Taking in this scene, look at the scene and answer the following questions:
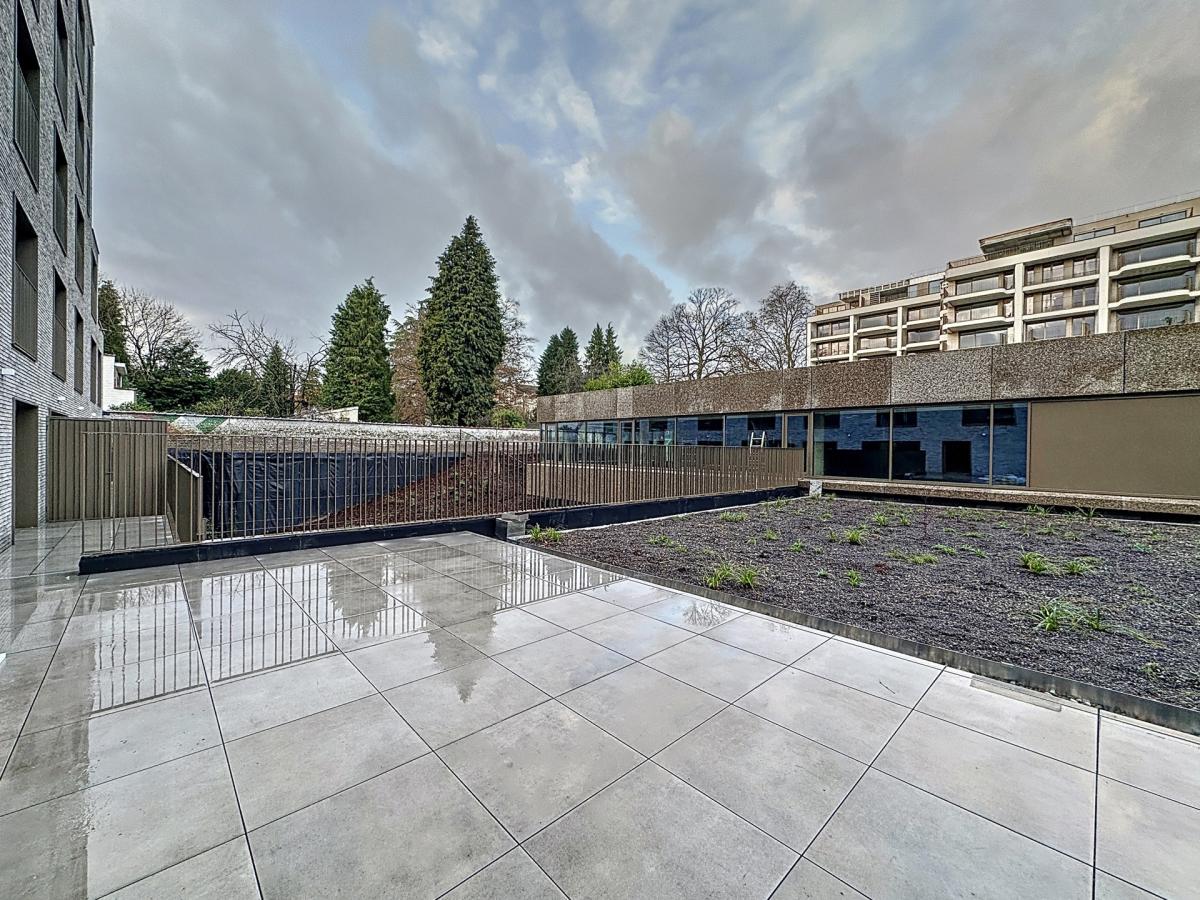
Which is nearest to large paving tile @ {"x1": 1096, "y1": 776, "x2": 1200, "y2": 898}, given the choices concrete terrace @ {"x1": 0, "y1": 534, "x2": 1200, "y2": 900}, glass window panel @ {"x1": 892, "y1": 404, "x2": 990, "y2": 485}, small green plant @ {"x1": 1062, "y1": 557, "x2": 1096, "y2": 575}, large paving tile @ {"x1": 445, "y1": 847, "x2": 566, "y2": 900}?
concrete terrace @ {"x1": 0, "y1": 534, "x2": 1200, "y2": 900}

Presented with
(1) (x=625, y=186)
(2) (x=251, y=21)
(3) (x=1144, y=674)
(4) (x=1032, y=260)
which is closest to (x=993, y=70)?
(1) (x=625, y=186)

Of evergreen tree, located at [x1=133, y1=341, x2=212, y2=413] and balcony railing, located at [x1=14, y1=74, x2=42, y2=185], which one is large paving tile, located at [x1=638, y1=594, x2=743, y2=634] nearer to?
balcony railing, located at [x1=14, y1=74, x2=42, y2=185]

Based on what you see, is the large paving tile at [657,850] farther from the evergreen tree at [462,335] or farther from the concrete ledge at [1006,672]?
the evergreen tree at [462,335]

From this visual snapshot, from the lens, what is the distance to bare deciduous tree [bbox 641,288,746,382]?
26.3 meters

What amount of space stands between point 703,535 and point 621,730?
5452mm

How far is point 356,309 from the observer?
3158 cm

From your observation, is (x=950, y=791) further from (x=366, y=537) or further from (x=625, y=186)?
(x=625, y=186)

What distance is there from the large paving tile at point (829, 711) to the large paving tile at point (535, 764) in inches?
33.8

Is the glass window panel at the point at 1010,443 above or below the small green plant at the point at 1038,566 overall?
above

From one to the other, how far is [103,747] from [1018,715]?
170 inches

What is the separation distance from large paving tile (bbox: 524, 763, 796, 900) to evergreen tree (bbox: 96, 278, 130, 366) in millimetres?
33019

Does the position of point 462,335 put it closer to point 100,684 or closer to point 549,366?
point 549,366

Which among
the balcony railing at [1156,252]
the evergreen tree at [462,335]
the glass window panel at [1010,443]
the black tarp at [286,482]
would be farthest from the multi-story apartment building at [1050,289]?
the black tarp at [286,482]

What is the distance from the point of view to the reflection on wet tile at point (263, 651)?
112 inches
